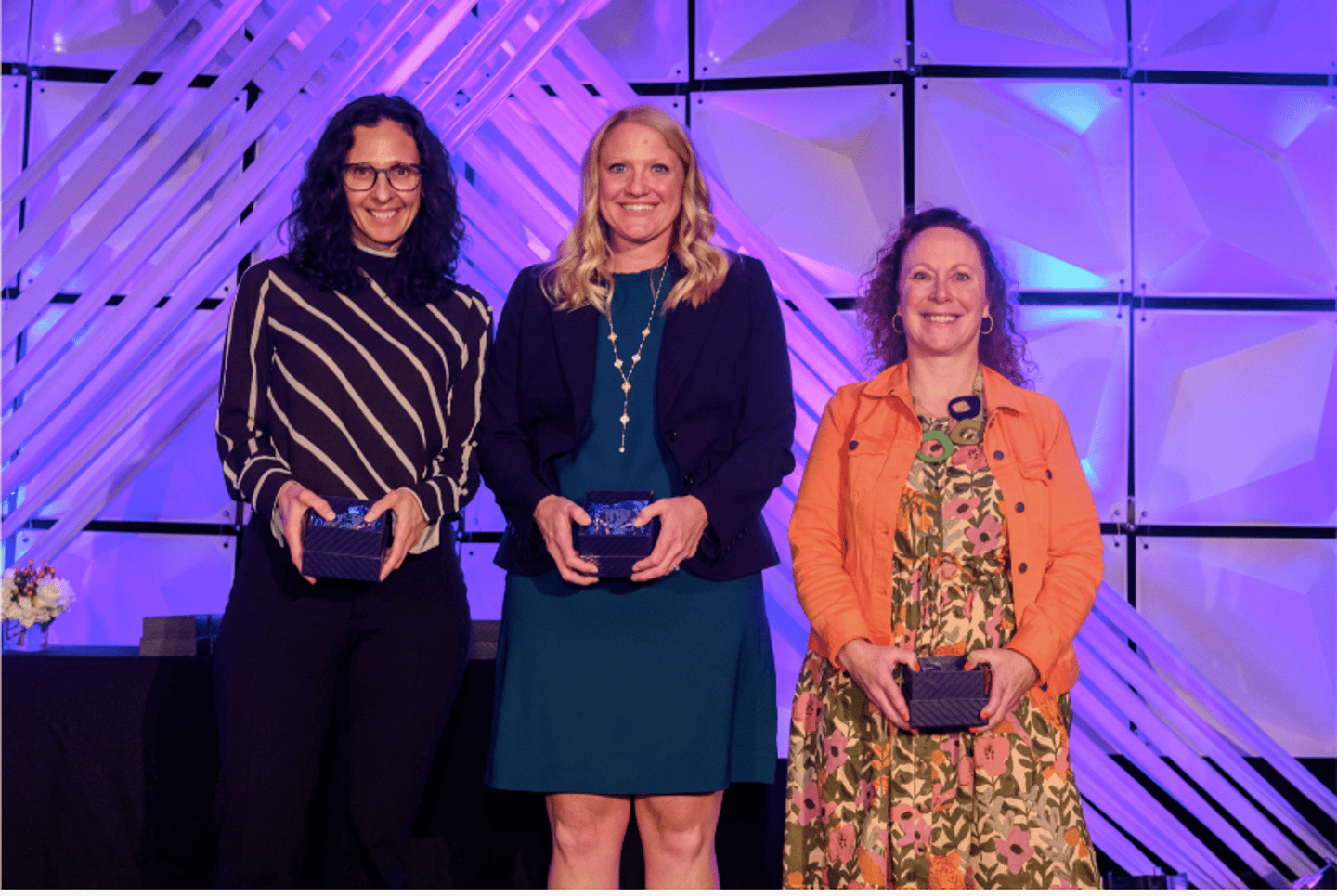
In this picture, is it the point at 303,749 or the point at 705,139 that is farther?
the point at 705,139

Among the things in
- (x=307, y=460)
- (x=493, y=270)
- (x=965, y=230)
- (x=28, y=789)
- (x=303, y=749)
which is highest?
(x=493, y=270)

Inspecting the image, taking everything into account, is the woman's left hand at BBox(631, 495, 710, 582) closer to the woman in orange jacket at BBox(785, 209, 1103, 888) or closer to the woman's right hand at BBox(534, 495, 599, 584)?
the woman's right hand at BBox(534, 495, 599, 584)

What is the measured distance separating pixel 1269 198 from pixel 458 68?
2.77 metres

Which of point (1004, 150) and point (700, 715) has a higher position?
point (1004, 150)

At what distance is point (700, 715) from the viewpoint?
1.86 m

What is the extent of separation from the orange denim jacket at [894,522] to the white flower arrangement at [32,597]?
2250 mm

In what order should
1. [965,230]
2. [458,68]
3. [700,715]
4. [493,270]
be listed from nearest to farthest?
[700,715] < [965,230] < [458,68] < [493,270]

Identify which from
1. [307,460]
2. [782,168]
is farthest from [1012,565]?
[782,168]

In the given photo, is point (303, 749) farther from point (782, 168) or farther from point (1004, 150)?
point (1004, 150)

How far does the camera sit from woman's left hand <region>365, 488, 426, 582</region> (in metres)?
1.77

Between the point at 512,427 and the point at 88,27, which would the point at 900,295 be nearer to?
the point at 512,427

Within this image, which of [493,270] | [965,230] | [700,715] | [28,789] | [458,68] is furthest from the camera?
[493,270]

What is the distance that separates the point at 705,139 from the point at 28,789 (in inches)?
112

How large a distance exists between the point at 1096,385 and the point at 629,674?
2400mm
